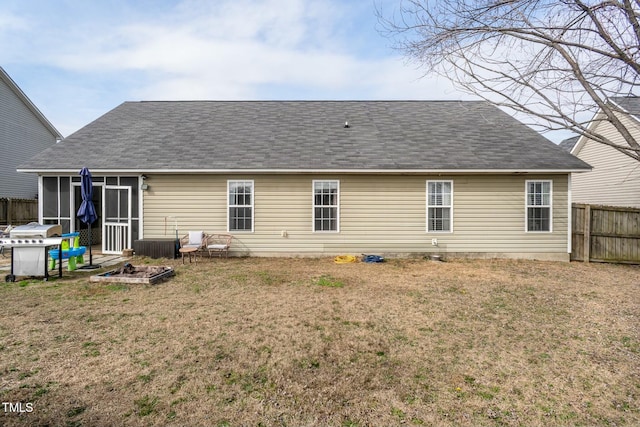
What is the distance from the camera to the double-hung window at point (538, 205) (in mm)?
10352

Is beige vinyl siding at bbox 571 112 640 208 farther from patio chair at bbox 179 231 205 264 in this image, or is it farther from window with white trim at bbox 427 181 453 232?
patio chair at bbox 179 231 205 264

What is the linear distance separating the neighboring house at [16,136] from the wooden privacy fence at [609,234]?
25.3 meters

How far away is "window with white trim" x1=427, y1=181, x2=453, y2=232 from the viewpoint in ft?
34.1

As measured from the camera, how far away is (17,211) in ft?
46.2

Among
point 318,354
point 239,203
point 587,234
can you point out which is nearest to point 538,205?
point 587,234

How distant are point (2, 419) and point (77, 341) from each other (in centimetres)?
157

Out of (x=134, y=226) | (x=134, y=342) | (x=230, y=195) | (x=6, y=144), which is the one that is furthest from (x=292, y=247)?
(x=6, y=144)

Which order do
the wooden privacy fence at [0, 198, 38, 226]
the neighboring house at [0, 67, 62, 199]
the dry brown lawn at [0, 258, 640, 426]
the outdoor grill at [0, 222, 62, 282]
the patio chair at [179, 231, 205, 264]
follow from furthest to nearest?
the neighboring house at [0, 67, 62, 199], the wooden privacy fence at [0, 198, 38, 226], the patio chair at [179, 231, 205, 264], the outdoor grill at [0, 222, 62, 282], the dry brown lawn at [0, 258, 640, 426]

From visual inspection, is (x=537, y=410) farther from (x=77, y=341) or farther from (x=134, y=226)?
(x=134, y=226)

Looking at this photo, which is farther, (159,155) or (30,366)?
(159,155)

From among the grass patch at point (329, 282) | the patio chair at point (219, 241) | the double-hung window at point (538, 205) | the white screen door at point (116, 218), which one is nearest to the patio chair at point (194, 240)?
the patio chair at point (219, 241)

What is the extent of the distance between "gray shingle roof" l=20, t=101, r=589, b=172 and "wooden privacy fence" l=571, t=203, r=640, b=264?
5.43 feet

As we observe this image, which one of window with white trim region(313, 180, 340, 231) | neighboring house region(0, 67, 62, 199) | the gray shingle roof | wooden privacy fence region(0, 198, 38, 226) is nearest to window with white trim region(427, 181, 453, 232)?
the gray shingle roof

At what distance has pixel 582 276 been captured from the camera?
8.23m
